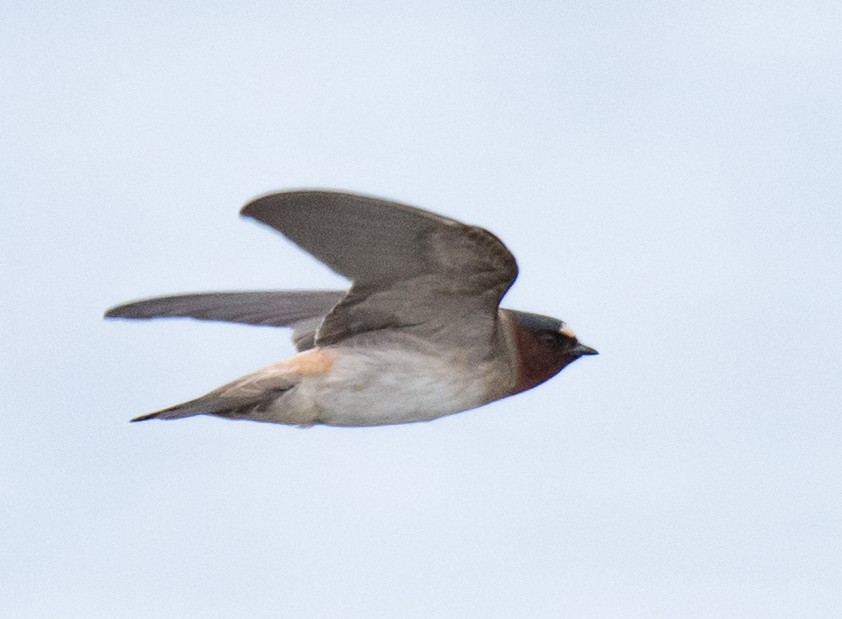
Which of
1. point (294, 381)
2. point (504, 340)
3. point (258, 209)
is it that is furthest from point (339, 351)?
point (258, 209)

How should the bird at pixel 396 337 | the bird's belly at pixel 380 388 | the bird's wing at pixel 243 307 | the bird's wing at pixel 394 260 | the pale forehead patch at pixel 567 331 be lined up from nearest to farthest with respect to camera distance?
the bird's wing at pixel 394 260 < the bird at pixel 396 337 < the bird's belly at pixel 380 388 < the bird's wing at pixel 243 307 < the pale forehead patch at pixel 567 331

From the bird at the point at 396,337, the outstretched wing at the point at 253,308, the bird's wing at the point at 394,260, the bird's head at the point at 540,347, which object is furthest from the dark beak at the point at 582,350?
the outstretched wing at the point at 253,308

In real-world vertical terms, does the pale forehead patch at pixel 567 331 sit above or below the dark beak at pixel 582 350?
above

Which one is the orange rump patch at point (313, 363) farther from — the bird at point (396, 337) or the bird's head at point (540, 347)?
the bird's head at point (540, 347)

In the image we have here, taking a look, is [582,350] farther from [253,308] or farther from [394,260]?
[394,260]

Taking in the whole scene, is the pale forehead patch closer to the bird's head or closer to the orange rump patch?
the bird's head

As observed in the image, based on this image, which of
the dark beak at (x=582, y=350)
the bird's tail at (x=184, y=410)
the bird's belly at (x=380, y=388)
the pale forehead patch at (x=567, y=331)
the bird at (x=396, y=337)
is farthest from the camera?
the dark beak at (x=582, y=350)

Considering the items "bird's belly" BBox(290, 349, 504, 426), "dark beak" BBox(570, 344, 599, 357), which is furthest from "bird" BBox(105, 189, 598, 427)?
"dark beak" BBox(570, 344, 599, 357)

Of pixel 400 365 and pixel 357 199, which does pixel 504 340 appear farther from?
pixel 357 199
